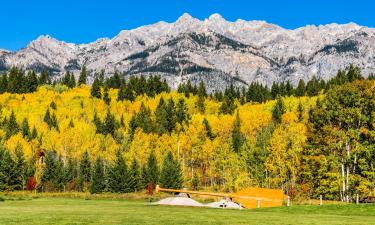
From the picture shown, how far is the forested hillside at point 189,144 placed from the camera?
62.6 meters

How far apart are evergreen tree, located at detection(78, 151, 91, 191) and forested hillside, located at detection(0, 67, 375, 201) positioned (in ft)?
0.98

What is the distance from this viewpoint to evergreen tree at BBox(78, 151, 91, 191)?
119 meters

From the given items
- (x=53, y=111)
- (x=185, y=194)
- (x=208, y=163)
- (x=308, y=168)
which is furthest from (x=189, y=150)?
(x=185, y=194)

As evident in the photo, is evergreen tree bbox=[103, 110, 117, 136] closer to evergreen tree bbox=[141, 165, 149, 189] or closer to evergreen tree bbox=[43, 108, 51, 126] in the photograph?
evergreen tree bbox=[43, 108, 51, 126]

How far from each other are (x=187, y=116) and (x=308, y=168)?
106780mm

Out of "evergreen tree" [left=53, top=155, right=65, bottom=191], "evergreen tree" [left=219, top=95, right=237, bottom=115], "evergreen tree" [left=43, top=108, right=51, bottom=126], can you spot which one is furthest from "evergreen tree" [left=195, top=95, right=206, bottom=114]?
"evergreen tree" [left=53, top=155, right=65, bottom=191]

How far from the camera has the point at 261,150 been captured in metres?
114

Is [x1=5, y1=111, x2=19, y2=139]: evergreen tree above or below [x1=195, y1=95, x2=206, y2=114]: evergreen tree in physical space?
below

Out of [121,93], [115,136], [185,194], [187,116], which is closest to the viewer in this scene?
[185,194]

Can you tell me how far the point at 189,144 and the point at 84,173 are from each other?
36.0 m

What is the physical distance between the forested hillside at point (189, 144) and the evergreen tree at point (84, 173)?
0.30 m

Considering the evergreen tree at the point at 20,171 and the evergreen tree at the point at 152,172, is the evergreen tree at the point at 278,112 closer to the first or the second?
the evergreen tree at the point at 152,172

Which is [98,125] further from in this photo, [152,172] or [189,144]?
[152,172]

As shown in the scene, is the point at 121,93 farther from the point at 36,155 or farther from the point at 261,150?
the point at 261,150
